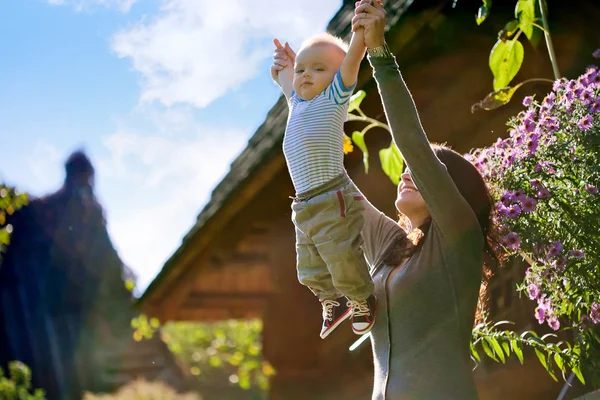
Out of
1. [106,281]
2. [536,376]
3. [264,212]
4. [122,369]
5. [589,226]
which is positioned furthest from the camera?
[106,281]

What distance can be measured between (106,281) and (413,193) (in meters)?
18.1

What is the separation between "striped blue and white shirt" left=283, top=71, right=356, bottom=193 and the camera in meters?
1.89

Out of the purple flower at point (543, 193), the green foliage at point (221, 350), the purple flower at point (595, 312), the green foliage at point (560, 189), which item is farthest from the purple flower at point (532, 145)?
the green foliage at point (221, 350)

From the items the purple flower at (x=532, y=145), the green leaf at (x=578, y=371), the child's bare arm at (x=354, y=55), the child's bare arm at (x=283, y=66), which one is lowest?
the green leaf at (x=578, y=371)

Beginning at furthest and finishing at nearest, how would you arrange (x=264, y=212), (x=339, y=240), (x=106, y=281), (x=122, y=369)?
(x=106, y=281), (x=122, y=369), (x=264, y=212), (x=339, y=240)

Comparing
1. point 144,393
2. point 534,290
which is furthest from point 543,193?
point 144,393

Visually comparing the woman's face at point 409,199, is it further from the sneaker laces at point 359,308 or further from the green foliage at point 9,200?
the green foliage at point 9,200

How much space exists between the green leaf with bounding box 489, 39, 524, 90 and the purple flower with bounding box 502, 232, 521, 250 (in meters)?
0.83

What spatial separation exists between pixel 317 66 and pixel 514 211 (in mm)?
752

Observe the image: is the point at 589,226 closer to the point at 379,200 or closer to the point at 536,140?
the point at 536,140

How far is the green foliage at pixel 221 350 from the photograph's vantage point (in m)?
17.0

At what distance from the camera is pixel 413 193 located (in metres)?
2.27

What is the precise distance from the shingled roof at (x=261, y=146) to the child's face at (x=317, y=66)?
1348mm

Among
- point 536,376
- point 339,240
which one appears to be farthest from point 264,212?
point 339,240
